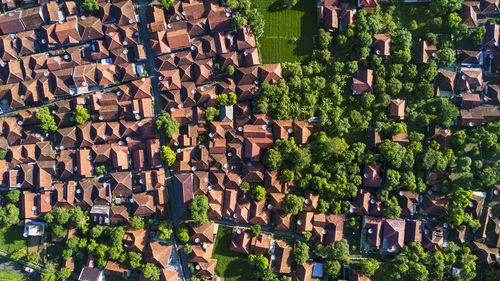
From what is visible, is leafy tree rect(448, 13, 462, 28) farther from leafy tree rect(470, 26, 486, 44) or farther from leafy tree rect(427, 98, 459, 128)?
leafy tree rect(427, 98, 459, 128)

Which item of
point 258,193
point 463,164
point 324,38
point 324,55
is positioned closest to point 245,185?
point 258,193

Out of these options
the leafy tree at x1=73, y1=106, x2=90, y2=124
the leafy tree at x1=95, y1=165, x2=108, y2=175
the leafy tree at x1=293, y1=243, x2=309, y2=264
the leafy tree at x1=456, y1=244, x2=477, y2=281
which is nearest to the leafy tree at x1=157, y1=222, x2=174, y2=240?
the leafy tree at x1=95, y1=165, x2=108, y2=175

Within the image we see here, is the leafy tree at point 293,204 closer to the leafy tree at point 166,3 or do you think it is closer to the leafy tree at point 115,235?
the leafy tree at point 115,235

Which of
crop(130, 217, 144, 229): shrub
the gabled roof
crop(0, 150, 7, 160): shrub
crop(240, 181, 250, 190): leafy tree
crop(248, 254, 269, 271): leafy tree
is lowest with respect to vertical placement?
crop(248, 254, 269, 271): leafy tree

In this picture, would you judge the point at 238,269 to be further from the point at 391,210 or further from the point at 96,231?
the point at 391,210

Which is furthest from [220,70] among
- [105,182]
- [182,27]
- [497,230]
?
[497,230]

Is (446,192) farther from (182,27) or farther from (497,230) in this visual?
(182,27)

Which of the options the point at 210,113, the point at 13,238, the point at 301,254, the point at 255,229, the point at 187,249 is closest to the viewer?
the point at 301,254
